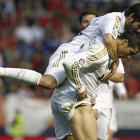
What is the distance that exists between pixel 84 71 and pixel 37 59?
616cm

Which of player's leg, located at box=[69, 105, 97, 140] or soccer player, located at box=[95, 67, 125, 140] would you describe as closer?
player's leg, located at box=[69, 105, 97, 140]

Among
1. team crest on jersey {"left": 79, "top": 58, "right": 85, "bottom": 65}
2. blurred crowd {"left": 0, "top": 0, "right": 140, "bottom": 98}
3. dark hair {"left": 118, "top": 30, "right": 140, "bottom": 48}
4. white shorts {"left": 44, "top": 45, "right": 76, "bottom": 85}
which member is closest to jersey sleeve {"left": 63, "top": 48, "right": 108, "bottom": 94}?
team crest on jersey {"left": 79, "top": 58, "right": 85, "bottom": 65}

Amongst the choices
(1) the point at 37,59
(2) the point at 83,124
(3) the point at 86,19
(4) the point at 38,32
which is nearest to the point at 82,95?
(2) the point at 83,124

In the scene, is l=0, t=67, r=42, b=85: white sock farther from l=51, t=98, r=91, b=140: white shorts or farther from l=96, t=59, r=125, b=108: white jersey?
l=96, t=59, r=125, b=108: white jersey

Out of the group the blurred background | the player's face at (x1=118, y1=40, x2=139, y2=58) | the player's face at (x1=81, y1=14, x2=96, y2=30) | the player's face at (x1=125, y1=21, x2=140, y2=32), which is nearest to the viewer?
the player's face at (x1=118, y1=40, x2=139, y2=58)

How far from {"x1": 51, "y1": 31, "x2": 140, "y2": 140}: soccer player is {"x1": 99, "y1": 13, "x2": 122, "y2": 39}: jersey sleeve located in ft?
0.35

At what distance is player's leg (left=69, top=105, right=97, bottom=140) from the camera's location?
11.0 ft

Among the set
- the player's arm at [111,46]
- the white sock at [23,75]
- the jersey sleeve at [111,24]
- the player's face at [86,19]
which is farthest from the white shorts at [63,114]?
the player's face at [86,19]

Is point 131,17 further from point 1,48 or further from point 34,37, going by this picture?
point 34,37

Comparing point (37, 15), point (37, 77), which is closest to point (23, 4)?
point (37, 15)

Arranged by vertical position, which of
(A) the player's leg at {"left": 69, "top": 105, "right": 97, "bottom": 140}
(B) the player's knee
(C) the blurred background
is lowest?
(C) the blurred background

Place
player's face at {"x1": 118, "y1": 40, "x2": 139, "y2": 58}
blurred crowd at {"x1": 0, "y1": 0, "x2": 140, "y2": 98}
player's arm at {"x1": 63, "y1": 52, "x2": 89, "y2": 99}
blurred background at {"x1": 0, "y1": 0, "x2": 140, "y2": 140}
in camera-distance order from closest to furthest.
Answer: player's arm at {"x1": 63, "y1": 52, "x2": 89, "y2": 99}
player's face at {"x1": 118, "y1": 40, "x2": 139, "y2": 58}
blurred background at {"x1": 0, "y1": 0, "x2": 140, "y2": 140}
blurred crowd at {"x1": 0, "y1": 0, "x2": 140, "y2": 98}

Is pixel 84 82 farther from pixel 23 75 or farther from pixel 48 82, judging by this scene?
pixel 23 75

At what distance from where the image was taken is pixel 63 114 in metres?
3.54
